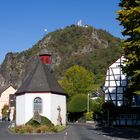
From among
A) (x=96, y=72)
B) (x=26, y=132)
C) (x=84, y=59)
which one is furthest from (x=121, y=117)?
(x=84, y=59)

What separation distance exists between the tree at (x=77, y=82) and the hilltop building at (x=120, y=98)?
3228 cm

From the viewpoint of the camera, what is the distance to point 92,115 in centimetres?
8988

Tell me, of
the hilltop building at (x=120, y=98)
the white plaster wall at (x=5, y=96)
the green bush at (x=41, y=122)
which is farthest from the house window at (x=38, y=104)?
the white plaster wall at (x=5, y=96)

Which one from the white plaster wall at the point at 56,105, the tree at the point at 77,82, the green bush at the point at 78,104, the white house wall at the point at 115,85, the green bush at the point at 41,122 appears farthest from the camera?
the tree at the point at 77,82

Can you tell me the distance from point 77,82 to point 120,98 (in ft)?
121

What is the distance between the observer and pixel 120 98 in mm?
75125

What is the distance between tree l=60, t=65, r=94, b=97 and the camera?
11019 cm

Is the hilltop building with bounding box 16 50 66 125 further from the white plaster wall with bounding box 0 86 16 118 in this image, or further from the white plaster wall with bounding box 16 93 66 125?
the white plaster wall with bounding box 0 86 16 118

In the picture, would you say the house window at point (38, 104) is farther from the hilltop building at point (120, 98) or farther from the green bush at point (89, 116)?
the green bush at point (89, 116)

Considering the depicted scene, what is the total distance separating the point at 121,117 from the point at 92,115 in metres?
17.0

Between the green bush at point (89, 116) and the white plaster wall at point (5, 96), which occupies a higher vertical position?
the white plaster wall at point (5, 96)

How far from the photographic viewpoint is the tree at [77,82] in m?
110

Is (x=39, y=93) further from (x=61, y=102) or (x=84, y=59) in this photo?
(x=84, y=59)

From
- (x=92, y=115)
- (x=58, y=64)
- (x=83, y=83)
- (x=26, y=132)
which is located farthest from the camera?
(x=58, y=64)
